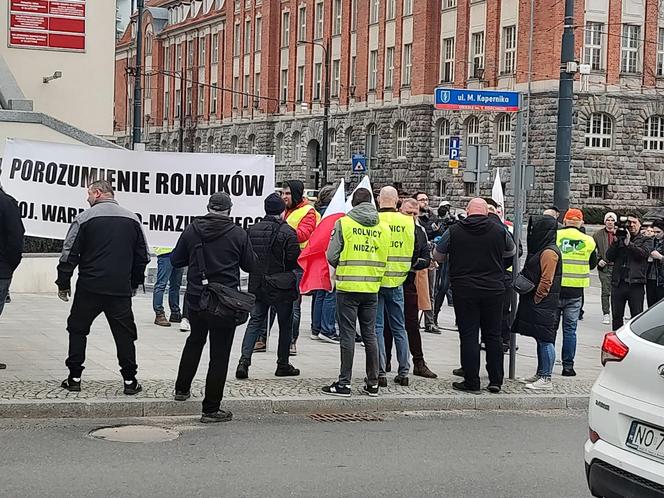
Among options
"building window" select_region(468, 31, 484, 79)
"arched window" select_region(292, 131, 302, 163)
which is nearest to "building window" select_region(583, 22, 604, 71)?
"building window" select_region(468, 31, 484, 79)

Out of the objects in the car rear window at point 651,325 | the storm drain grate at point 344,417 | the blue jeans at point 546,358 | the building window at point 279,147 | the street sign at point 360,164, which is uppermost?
the building window at point 279,147

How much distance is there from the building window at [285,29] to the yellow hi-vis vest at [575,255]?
6208 cm

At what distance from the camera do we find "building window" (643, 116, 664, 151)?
49031 millimetres

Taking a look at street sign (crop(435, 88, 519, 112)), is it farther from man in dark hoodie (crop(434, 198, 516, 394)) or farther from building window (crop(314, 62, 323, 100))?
building window (crop(314, 62, 323, 100))

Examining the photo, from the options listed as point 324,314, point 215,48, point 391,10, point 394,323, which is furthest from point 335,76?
point 394,323

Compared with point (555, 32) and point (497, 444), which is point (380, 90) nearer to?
point (555, 32)

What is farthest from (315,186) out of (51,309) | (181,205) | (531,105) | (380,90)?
(181,205)

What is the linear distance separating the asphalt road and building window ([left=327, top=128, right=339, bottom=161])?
5539 centimetres

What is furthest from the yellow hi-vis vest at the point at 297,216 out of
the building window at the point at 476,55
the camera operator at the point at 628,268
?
the building window at the point at 476,55

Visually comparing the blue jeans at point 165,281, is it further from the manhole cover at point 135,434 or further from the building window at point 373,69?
the building window at point 373,69

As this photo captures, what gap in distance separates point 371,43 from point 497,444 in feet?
180

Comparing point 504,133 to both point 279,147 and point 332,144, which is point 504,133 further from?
point 279,147

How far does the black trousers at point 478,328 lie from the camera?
1077 centimetres

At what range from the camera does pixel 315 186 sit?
2633 inches
